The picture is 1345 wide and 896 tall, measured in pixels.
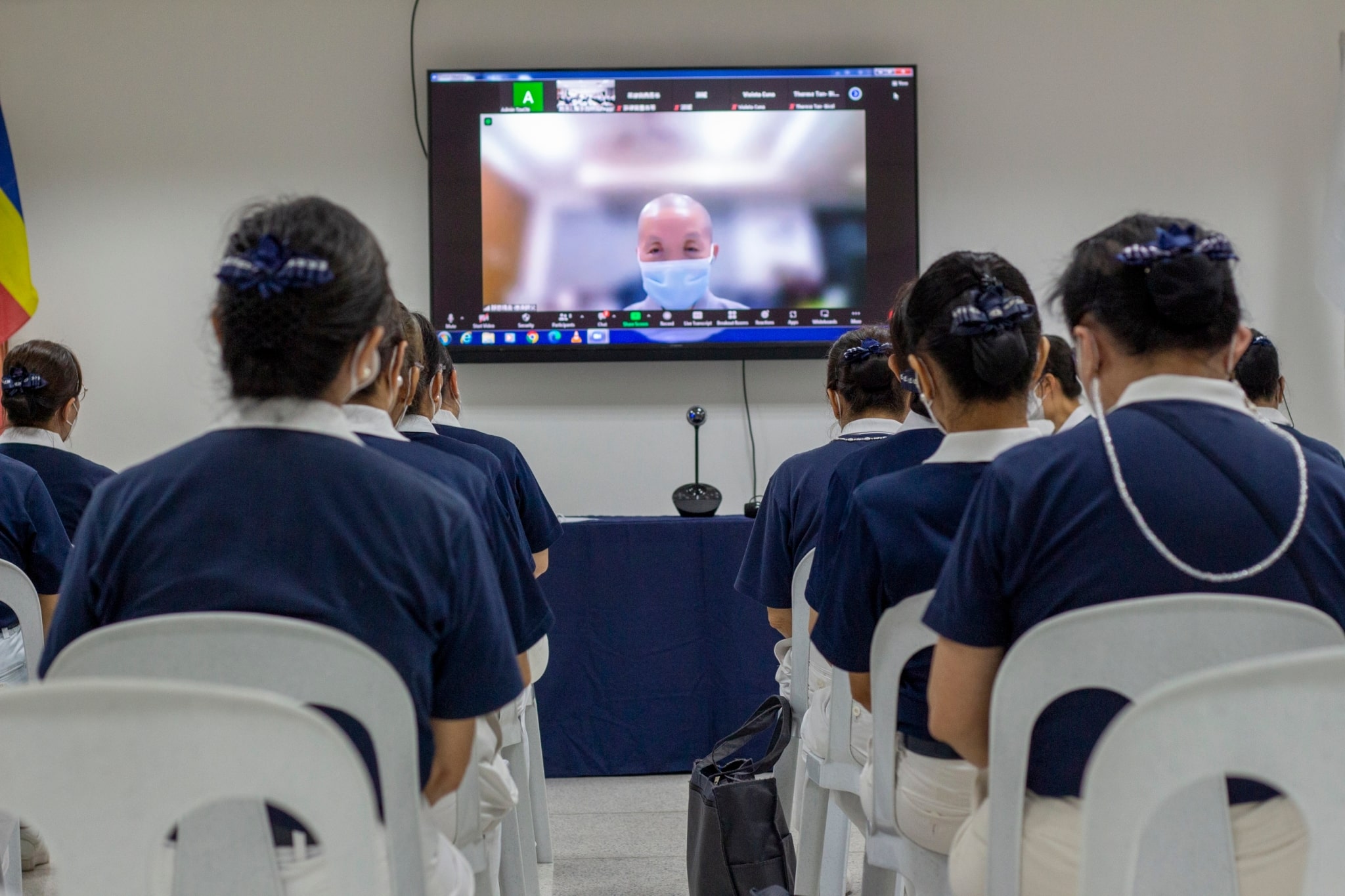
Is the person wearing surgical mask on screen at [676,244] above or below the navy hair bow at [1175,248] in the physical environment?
above

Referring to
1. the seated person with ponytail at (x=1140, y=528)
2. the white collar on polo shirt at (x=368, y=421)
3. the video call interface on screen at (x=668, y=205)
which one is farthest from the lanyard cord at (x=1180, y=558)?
the video call interface on screen at (x=668, y=205)

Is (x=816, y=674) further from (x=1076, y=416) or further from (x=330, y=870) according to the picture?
(x=330, y=870)

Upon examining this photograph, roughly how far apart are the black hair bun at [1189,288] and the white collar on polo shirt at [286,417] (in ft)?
2.89

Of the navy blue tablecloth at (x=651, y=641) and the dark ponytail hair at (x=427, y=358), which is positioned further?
the navy blue tablecloth at (x=651, y=641)

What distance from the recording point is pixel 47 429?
9.04 feet

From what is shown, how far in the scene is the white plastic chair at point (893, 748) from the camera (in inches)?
55.7

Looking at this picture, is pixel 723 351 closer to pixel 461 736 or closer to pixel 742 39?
pixel 742 39

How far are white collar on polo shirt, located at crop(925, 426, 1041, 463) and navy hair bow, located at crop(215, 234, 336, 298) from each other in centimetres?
87

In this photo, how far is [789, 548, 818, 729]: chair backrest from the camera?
6.93 ft

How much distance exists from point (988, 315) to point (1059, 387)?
1.22m

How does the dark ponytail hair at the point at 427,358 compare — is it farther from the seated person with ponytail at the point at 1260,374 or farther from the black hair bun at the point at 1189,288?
the seated person with ponytail at the point at 1260,374

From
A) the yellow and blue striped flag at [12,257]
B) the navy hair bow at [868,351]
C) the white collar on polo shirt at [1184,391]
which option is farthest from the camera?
the yellow and blue striped flag at [12,257]

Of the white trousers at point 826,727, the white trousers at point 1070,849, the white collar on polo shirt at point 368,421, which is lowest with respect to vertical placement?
the white trousers at point 826,727

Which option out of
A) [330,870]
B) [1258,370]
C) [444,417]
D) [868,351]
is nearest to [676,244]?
[444,417]
